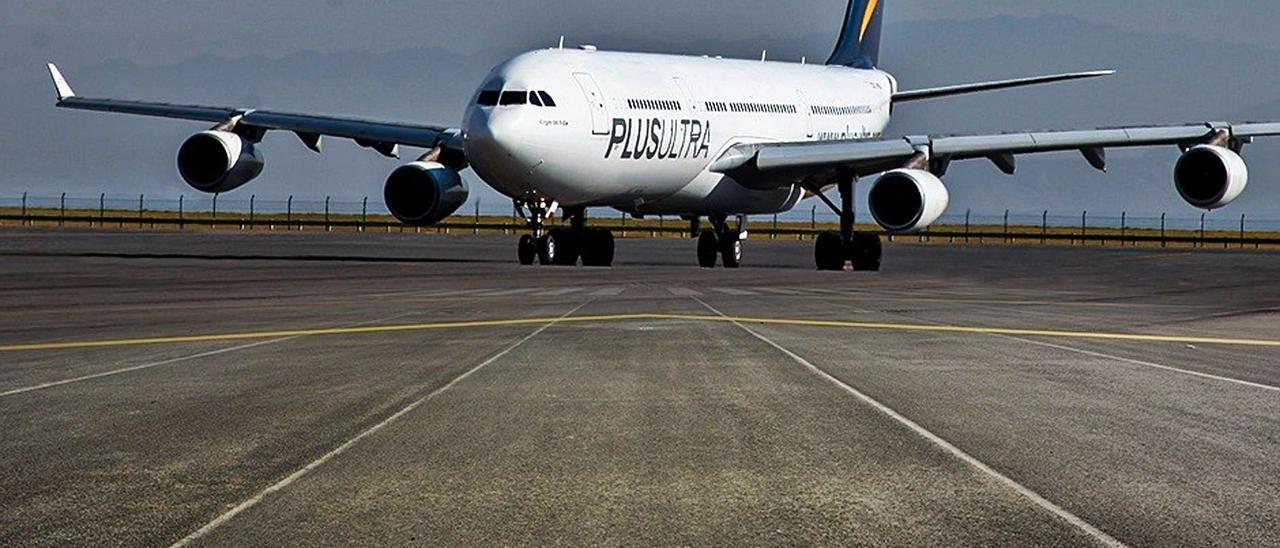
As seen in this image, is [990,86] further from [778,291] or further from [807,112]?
[778,291]

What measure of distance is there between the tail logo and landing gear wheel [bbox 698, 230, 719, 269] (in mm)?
13837

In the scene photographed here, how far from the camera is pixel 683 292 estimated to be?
28422mm

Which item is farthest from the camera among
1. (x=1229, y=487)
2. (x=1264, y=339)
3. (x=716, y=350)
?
(x=1264, y=339)

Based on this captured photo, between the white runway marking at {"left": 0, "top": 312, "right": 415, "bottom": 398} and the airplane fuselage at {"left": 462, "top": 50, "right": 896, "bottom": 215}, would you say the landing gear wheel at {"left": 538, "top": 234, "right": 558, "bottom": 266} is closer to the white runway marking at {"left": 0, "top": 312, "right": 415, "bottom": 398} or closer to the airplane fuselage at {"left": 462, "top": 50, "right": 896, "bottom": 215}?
the airplane fuselage at {"left": 462, "top": 50, "right": 896, "bottom": 215}

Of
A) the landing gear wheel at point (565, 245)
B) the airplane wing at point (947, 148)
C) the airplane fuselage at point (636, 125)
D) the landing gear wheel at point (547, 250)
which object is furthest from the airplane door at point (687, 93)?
the landing gear wheel at point (547, 250)

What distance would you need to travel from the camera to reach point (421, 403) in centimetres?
1285

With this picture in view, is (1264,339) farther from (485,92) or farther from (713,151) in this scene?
(713,151)

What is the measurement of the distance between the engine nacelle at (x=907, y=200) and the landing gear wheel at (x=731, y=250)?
6787 mm

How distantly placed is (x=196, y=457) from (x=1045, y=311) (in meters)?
17.1

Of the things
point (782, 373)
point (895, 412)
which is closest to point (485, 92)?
point (782, 373)

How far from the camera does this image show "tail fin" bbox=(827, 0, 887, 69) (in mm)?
56062

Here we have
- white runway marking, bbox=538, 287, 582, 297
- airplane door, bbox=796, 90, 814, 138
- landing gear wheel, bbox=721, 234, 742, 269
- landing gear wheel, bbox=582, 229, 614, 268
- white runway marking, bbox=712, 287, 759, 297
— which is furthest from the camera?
airplane door, bbox=796, 90, 814, 138

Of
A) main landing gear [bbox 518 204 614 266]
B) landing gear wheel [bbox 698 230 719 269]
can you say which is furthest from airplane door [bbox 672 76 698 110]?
landing gear wheel [bbox 698 230 719 269]

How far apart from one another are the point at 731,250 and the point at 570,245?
549cm
